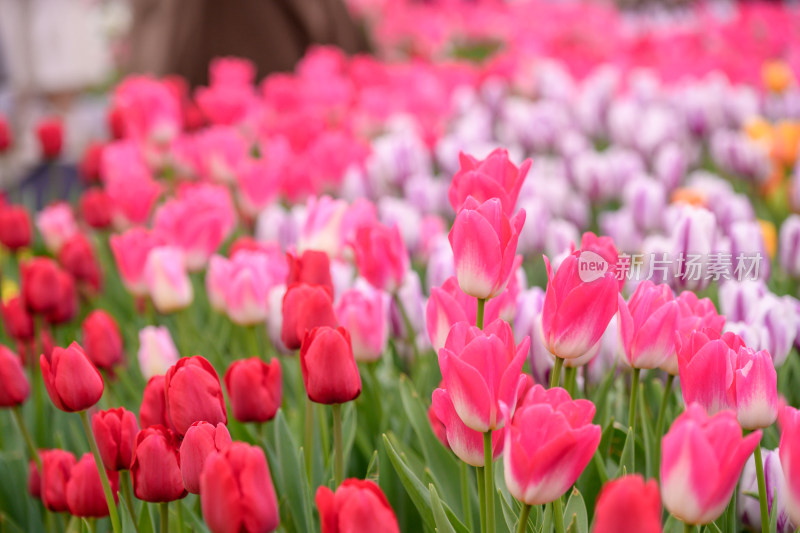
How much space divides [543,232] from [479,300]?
1.04m

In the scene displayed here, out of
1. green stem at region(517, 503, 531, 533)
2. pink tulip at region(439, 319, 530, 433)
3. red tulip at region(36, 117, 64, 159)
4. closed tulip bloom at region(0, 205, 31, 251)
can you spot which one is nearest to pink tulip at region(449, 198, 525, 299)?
pink tulip at region(439, 319, 530, 433)

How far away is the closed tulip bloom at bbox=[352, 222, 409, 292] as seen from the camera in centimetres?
133

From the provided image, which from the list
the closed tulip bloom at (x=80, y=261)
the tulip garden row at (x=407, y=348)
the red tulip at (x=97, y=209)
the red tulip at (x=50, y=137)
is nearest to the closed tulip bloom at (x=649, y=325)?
the tulip garden row at (x=407, y=348)

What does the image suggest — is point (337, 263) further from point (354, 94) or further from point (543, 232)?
point (354, 94)

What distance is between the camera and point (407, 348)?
1.61m

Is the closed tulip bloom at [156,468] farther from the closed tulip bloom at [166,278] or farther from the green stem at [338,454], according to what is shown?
the closed tulip bloom at [166,278]

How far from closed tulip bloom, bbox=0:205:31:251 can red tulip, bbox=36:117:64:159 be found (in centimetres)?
80

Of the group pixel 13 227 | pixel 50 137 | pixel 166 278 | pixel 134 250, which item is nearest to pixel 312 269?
pixel 166 278

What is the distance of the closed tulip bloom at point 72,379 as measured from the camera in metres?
0.98

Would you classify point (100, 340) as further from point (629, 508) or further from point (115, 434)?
point (629, 508)

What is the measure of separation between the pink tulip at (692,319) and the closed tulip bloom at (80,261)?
1.42 meters

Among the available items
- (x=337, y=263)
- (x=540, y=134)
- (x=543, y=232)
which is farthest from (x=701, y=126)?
(x=337, y=263)

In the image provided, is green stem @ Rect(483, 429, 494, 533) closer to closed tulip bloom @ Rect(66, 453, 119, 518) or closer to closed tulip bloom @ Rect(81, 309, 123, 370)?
closed tulip bloom @ Rect(66, 453, 119, 518)

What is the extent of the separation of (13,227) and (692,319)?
1853mm
